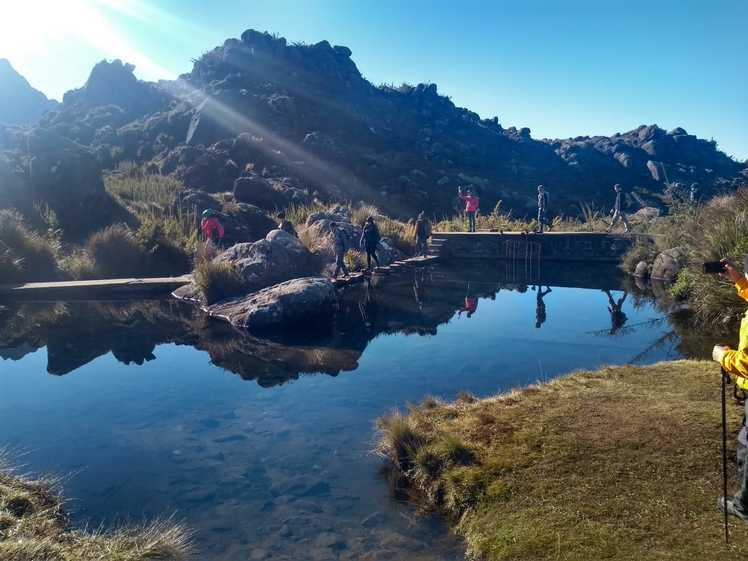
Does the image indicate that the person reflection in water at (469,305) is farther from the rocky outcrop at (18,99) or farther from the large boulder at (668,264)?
the rocky outcrop at (18,99)

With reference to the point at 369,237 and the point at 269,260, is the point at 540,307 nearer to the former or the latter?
the point at 369,237

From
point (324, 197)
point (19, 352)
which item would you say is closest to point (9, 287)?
point (19, 352)

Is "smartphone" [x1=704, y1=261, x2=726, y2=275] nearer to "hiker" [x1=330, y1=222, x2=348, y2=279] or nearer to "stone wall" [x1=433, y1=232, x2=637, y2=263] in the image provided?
"hiker" [x1=330, y1=222, x2=348, y2=279]

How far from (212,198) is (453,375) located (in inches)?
718

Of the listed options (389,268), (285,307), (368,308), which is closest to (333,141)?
(389,268)

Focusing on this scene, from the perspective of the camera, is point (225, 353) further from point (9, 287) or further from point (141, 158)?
point (141, 158)

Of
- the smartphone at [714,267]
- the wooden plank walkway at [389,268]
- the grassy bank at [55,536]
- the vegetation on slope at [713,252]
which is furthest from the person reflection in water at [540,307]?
the grassy bank at [55,536]

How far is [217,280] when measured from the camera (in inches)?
499

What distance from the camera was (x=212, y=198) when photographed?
925 inches

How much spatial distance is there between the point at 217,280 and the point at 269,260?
4.33ft

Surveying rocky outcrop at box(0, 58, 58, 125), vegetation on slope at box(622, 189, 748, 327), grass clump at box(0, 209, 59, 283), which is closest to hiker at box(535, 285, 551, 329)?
vegetation on slope at box(622, 189, 748, 327)

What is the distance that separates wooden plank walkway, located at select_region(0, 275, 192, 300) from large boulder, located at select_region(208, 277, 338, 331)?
11.1ft

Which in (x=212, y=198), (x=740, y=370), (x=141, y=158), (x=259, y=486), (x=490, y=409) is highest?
(x=141, y=158)

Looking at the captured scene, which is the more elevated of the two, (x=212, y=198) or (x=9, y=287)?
(x=212, y=198)
